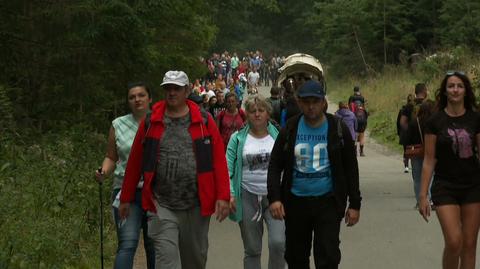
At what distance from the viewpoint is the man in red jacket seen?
726 centimetres

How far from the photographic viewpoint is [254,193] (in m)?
8.33

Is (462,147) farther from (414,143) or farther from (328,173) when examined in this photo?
(414,143)

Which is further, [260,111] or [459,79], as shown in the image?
[260,111]

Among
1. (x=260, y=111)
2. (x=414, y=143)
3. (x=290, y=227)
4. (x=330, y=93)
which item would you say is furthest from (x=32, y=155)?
(x=330, y=93)

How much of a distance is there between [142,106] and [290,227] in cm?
166

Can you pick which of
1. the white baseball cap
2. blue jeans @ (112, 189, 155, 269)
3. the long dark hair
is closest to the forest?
blue jeans @ (112, 189, 155, 269)

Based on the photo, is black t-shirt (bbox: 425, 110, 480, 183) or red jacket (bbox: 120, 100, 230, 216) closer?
red jacket (bbox: 120, 100, 230, 216)

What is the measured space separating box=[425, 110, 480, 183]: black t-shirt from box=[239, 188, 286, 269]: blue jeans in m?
1.39

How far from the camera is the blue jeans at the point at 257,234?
814 centimetres

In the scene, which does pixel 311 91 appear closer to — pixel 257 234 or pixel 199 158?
pixel 199 158

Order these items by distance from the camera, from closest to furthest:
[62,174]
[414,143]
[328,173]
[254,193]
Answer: [328,173] → [254,193] → [62,174] → [414,143]

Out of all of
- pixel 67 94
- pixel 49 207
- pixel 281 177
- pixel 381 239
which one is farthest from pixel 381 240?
pixel 67 94

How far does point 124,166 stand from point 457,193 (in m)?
2.60

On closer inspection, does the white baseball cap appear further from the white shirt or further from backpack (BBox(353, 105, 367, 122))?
backpack (BBox(353, 105, 367, 122))
